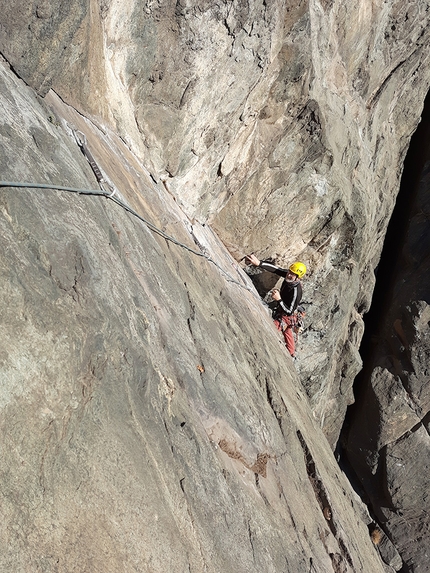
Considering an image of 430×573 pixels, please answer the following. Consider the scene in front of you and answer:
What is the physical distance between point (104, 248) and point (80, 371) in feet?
4.33

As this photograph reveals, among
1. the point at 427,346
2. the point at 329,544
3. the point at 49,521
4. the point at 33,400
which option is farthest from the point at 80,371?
the point at 427,346

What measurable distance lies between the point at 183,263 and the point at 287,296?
4699mm

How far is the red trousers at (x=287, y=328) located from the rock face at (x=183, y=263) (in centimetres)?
98

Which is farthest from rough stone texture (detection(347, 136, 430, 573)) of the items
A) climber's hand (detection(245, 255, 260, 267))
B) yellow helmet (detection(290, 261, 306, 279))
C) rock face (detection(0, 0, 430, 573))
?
climber's hand (detection(245, 255, 260, 267))

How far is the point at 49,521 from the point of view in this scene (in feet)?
10.8

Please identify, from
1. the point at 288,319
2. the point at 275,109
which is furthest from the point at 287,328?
the point at 275,109

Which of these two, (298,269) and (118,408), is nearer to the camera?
(118,408)

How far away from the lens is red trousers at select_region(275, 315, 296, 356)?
11377mm

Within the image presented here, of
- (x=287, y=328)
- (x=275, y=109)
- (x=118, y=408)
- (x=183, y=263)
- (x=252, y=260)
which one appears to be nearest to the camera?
(x=118, y=408)

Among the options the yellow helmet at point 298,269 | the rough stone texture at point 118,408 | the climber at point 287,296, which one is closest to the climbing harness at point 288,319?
the climber at point 287,296

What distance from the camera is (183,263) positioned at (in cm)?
709

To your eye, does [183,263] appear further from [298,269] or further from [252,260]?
[298,269]

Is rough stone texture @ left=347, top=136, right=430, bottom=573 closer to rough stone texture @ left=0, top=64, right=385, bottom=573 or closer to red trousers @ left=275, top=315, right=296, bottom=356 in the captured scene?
red trousers @ left=275, top=315, right=296, bottom=356

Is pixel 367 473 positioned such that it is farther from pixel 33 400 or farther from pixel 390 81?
pixel 33 400
